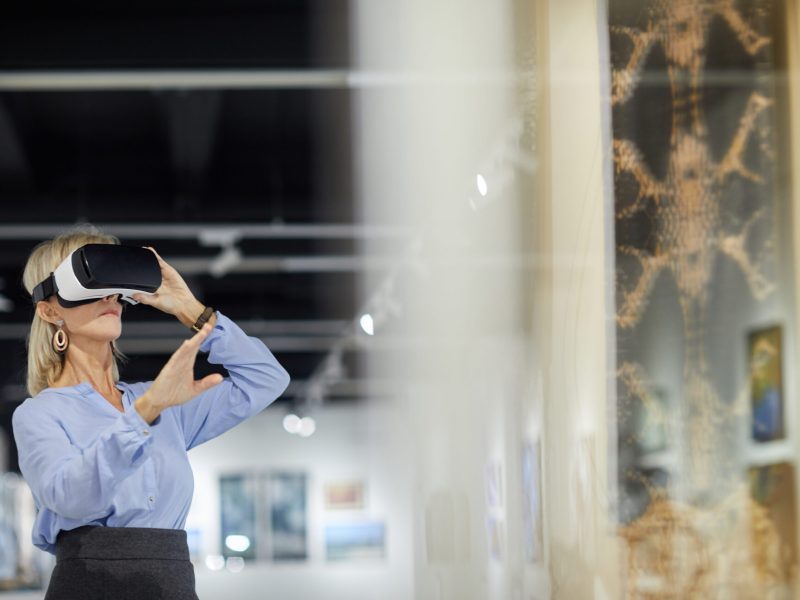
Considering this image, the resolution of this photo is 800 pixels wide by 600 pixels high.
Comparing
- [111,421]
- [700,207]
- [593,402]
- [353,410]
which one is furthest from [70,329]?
[353,410]

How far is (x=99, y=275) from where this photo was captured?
5.66 ft

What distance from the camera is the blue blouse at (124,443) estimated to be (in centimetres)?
156

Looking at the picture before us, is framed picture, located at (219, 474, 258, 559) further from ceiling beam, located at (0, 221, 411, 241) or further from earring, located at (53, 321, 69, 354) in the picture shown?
earring, located at (53, 321, 69, 354)

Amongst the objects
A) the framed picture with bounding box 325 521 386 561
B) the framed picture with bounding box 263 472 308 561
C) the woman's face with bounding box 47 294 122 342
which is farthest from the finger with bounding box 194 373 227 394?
the framed picture with bounding box 263 472 308 561

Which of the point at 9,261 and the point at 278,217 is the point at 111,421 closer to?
the point at 278,217

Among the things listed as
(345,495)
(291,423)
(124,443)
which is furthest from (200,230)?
(124,443)

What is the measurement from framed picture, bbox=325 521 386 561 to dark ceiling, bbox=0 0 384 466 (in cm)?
213

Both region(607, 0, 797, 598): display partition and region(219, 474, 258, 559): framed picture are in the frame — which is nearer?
region(607, 0, 797, 598): display partition

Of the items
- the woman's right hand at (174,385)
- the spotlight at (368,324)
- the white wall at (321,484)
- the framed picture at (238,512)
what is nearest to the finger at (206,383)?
the woman's right hand at (174,385)

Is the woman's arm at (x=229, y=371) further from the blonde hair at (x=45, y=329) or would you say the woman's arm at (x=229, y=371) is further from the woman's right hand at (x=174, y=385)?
the woman's right hand at (x=174, y=385)

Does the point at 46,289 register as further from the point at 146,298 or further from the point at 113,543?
the point at 113,543

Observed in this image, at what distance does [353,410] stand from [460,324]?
935 cm

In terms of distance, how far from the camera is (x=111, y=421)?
1.76 m

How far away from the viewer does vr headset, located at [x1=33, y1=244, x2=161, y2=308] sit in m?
1.73
